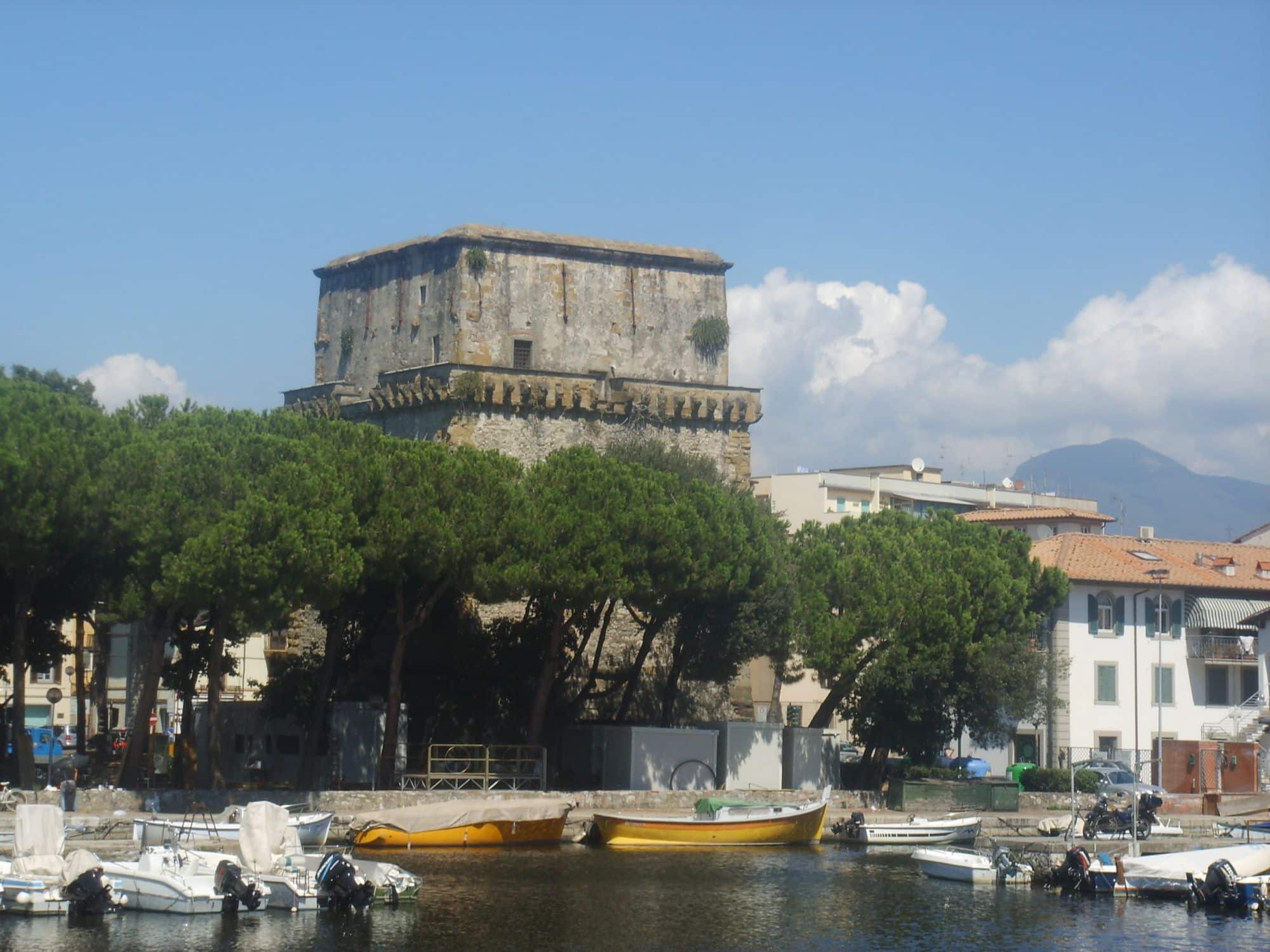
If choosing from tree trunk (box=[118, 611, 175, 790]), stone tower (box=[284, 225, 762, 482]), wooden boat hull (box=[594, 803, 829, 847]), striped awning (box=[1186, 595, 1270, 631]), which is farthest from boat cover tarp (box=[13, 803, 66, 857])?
striped awning (box=[1186, 595, 1270, 631])

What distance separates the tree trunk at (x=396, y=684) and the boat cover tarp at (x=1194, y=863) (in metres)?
17.6

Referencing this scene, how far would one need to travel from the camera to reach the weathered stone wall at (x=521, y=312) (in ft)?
198

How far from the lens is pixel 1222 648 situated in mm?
63562

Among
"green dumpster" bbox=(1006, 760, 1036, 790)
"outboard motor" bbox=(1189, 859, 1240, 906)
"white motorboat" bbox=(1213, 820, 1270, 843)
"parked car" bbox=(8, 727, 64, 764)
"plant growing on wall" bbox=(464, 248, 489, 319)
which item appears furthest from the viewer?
"parked car" bbox=(8, 727, 64, 764)

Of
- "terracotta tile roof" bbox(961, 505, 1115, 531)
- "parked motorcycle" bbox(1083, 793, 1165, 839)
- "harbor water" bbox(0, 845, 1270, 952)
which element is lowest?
"harbor water" bbox(0, 845, 1270, 952)

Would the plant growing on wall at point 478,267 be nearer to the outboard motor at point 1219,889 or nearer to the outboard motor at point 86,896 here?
the outboard motor at point 1219,889

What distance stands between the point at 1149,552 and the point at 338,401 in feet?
95.0

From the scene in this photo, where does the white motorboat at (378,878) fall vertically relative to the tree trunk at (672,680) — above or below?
below

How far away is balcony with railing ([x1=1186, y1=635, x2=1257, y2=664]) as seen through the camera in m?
63.4

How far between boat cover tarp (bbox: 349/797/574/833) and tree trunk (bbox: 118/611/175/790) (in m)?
5.66

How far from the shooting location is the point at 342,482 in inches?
1770

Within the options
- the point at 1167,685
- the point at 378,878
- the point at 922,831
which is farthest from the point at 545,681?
the point at 1167,685

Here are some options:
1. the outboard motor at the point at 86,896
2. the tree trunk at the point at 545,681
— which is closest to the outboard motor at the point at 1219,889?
the tree trunk at the point at 545,681

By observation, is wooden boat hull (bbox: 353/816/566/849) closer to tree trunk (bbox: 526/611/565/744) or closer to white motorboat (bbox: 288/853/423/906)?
tree trunk (bbox: 526/611/565/744)
